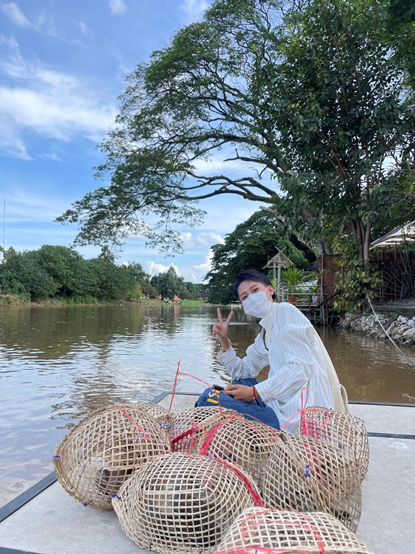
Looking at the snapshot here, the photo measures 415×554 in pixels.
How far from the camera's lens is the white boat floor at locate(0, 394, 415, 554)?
1.48 m

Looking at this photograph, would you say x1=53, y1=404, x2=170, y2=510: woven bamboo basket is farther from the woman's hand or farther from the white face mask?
the white face mask

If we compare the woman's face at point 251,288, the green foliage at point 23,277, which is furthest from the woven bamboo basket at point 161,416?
the green foliage at point 23,277

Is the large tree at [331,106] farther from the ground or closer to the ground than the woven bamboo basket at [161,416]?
farther from the ground

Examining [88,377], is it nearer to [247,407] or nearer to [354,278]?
[247,407]

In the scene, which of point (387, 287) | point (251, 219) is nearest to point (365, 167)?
point (387, 287)

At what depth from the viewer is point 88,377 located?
6469 millimetres

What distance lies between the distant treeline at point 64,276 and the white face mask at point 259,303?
25949 mm

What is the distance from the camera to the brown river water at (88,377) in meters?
3.58

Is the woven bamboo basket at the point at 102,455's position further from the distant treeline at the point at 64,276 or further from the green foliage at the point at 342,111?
the distant treeline at the point at 64,276

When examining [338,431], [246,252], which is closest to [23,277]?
[246,252]

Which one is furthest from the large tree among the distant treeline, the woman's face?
the distant treeline

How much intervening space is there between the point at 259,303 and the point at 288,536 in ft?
4.57

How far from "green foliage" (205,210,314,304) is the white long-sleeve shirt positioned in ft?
75.2

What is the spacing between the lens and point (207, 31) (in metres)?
14.7
